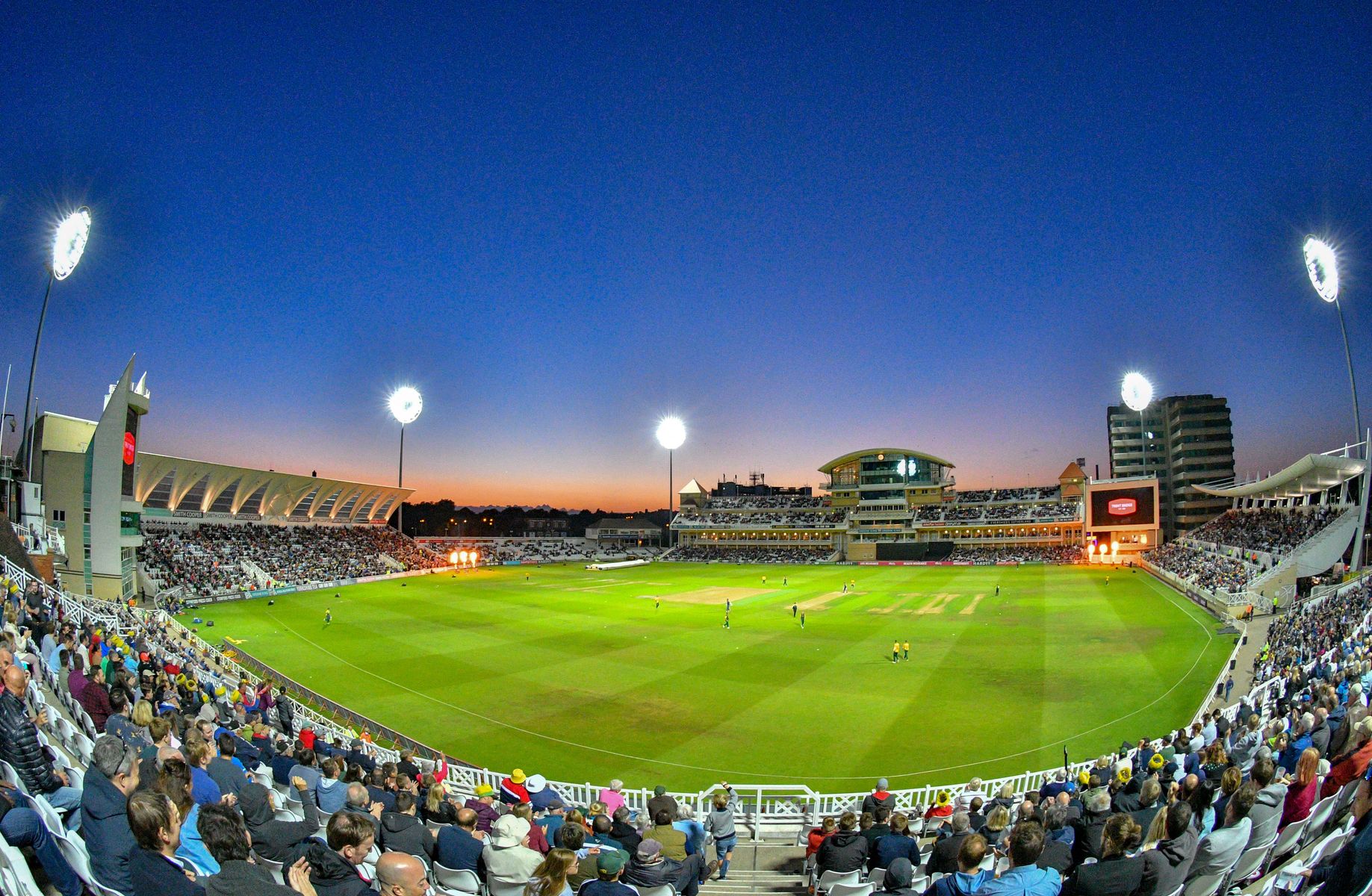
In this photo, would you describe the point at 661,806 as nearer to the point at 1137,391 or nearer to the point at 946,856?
the point at 946,856

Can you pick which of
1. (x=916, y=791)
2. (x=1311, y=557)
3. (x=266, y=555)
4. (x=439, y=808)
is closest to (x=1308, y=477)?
(x=1311, y=557)

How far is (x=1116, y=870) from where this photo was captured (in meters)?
4.45

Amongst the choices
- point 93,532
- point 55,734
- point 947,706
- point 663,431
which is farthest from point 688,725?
point 663,431

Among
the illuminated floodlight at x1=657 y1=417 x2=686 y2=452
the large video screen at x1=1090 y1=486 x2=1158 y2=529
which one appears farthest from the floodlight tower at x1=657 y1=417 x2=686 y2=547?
the large video screen at x1=1090 y1=486 x2=1158 y2=529

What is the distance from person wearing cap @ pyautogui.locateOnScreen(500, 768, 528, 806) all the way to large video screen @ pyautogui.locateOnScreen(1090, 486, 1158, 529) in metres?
81.2

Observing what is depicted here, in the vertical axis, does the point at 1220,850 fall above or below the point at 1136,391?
below

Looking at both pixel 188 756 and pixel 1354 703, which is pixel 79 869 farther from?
pixel 1354 703

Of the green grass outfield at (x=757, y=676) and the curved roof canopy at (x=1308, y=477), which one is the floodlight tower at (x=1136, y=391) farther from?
the green grass outfield at (x=757, y=676)

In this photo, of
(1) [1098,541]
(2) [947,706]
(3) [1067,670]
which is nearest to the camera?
(2) [947,706]

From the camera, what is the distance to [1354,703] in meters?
9.27

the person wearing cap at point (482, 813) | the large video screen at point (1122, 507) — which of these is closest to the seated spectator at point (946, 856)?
the person wearing cap at point (482, 813)

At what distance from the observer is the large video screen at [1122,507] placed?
236 ft

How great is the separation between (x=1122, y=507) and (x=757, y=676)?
6607 centimetres

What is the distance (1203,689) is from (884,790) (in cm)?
1935
